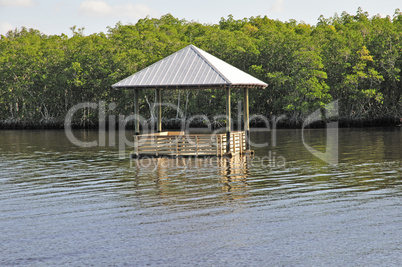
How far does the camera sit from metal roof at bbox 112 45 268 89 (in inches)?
973

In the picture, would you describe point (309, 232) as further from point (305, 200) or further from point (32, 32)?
point (32, 32)

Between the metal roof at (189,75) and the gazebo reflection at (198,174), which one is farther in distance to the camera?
the metal roof at (189,75)

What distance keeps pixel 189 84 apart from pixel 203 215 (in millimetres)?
12900

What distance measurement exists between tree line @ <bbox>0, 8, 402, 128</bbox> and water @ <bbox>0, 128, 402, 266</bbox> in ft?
128

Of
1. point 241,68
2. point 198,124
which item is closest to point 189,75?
point 198,124

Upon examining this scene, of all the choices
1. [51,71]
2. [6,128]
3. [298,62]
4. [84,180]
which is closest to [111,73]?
[51,71]

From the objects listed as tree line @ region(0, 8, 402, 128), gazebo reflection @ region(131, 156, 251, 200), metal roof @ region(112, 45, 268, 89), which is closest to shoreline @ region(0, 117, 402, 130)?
tree line @ region(0, 8, 402, 128)

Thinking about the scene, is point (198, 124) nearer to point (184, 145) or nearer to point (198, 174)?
point (184, 145)

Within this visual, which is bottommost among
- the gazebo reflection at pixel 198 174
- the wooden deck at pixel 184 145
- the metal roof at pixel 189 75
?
the gazebo reflection at pixel 198 174

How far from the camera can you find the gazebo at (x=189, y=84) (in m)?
25.0

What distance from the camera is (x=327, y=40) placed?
222 feet

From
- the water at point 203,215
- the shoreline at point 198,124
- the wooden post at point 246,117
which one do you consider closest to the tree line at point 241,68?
the shoreline at point 198,124

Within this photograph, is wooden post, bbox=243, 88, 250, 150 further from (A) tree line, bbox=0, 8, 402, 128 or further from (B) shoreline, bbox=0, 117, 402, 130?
(B) shoreline, bbox=0, 117, 402, 130

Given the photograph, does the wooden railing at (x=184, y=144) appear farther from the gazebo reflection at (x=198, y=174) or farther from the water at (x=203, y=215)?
the water at (x=203, y=215)
